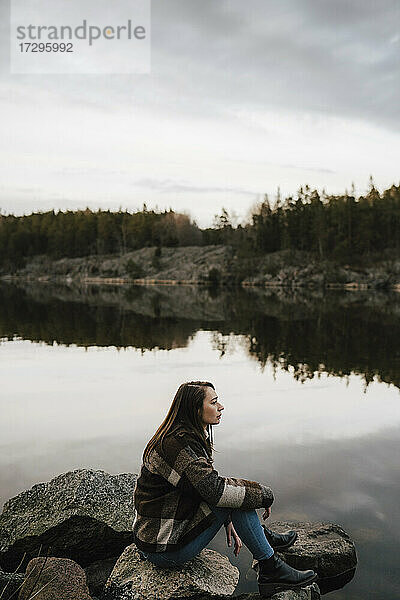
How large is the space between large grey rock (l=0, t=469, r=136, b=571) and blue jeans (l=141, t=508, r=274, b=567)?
3.16ft

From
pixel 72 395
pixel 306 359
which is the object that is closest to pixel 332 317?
pixel 306 359

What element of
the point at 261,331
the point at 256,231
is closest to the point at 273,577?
the point at 261,331

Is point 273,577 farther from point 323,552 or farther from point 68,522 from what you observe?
point 68,522

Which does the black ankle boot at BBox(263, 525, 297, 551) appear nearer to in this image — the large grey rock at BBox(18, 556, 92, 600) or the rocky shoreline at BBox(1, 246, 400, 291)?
the large grey rock at BBox(18, 556, 92, 600)

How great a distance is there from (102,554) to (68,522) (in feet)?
1.34

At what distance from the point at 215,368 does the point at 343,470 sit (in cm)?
777

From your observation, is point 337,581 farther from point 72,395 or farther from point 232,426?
point 72,395

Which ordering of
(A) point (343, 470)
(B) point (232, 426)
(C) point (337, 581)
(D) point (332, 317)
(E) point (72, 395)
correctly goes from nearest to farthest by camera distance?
(C) point (337, 581) → (A) point (343, 470) → (B) point (232, 426) → (E) point (72, 395) → (D) point (332, 317)

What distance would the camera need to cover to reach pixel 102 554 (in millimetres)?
4887

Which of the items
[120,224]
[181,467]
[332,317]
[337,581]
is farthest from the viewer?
[120,224]

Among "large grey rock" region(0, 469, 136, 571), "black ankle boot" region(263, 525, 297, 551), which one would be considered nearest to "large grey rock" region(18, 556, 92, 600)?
"large grey rock" region(0, 469, 136, 571)

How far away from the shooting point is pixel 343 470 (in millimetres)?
7141

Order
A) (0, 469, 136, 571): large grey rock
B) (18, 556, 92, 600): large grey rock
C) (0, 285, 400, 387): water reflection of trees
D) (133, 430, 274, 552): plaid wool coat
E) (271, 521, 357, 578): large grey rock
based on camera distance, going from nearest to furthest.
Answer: (18, 556, 92, 600): large grey rock < (133, 430, 274, 552): plaid wool coat < (271, 521, 357, 578): large grey rock < (0, 469, 136, 571): large grey rock < (0, 285, 400, 387): water reflection of trees

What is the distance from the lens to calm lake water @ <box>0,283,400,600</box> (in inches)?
239
